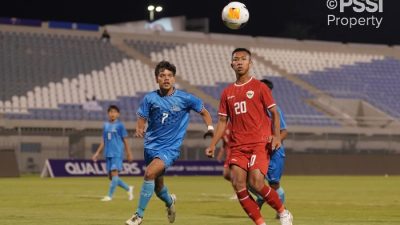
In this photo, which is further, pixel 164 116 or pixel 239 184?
pixel 164 116

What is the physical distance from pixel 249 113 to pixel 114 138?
11.6 meters

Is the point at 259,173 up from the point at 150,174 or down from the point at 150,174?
up

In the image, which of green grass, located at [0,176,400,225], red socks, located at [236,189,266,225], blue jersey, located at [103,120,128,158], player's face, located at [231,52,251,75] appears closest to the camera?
red socks, located at [236,189,266,225]

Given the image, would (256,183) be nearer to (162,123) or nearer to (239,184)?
(239,184)

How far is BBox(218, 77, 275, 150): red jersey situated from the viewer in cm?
1220

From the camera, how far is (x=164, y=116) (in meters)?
14.3

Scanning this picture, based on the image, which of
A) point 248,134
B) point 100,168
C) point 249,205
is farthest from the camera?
point 100,168

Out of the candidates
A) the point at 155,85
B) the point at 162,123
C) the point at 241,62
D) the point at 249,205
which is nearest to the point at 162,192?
the point at 162,123

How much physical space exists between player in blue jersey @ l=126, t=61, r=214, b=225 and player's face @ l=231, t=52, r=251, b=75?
2029 millimetres

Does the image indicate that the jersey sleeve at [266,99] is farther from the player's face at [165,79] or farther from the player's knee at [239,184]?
the player's face at [165,79]

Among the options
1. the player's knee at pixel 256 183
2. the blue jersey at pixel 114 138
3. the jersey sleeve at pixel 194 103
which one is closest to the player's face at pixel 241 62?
the player's knee at pixel 256 183

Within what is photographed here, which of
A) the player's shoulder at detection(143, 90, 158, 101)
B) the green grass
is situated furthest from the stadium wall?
the player's shoulder at detection(143, 90, 158, 101)

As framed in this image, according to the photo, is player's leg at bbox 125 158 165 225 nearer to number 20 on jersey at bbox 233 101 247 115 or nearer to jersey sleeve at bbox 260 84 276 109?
number 20 on jersey at bbox 233 101 247 115

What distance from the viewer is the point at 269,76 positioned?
61.8m
